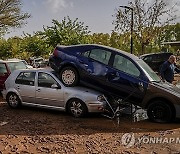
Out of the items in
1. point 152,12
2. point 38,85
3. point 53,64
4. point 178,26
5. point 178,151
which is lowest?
point 178,151

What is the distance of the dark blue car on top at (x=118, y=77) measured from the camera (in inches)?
294

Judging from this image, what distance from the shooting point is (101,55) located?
8.18 m

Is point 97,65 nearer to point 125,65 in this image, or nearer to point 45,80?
point 125,65

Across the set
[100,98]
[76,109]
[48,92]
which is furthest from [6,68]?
[100,98]

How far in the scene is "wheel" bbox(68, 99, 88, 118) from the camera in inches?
308

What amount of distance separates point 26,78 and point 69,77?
1637 millimetres

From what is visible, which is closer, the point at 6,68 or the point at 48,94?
the point at 48,94

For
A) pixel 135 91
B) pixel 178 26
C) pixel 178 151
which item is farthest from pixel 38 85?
pixel 178 26

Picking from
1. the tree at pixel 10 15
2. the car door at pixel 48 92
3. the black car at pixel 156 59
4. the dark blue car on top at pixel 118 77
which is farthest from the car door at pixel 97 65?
the tree at pixel 10 15

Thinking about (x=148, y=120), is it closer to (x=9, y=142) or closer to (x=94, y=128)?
(x=94, y=128)

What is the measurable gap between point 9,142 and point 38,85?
287 cm

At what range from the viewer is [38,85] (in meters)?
8.70

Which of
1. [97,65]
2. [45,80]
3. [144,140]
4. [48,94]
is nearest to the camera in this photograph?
[144,140]

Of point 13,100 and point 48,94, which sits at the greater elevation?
point 48,94
